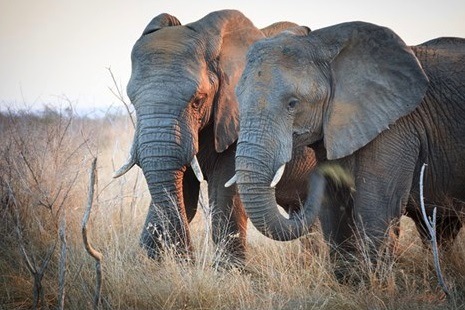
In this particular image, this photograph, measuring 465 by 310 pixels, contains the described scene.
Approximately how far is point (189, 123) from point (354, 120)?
153 centimetres

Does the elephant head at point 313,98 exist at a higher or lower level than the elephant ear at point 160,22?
lower

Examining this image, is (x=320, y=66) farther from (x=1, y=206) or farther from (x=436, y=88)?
(x=1, y=206)

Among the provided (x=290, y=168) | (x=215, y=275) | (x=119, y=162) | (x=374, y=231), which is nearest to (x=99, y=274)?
(x=215, y=275)

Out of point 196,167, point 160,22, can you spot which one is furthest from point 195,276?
point 160,22

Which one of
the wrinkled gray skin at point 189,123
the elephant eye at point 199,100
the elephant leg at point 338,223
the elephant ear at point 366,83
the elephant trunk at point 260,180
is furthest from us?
the elephant eye at point 199,100

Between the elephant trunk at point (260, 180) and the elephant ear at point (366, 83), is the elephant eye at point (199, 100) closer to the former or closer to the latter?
the elephant trunk at point (260, 180)

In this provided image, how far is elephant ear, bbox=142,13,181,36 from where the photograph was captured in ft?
23.1

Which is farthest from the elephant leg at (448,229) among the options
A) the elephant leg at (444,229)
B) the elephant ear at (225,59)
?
the elephant ear at (225,59)

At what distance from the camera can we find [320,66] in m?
5.64

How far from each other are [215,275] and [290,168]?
165 cm

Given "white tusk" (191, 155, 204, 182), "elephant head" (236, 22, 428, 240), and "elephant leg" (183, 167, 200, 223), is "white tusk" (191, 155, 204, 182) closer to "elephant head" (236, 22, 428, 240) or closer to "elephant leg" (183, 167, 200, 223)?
"elephant leg" (183, 167, 200, 223)

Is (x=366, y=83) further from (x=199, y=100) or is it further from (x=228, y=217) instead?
(x=228, y=217)

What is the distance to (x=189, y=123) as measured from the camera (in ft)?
21.2

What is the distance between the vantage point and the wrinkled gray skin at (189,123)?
6359mm
